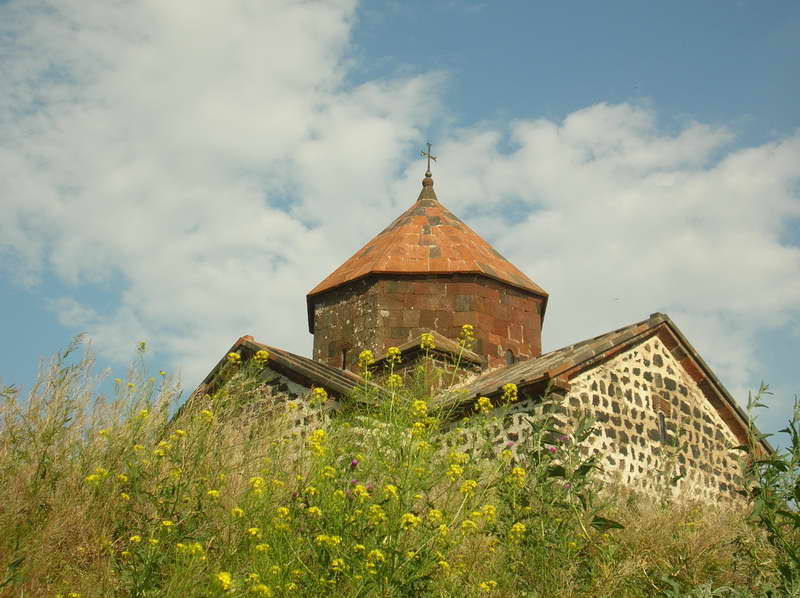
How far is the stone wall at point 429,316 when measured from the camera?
12.5m

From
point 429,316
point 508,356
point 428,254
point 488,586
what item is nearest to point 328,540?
point 488,586

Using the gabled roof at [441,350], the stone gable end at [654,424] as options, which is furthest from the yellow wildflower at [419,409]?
the gabled roof at [441,350]

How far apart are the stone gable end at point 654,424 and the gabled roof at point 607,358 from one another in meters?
0.11

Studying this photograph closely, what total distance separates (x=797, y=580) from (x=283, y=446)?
311 cm

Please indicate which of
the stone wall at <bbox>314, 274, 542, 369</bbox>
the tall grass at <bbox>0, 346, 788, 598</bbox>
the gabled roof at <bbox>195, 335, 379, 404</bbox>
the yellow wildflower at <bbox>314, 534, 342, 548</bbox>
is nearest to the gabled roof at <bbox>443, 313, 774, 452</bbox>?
the stone wall at <bbox>314, 274, 542, 369</bbox>

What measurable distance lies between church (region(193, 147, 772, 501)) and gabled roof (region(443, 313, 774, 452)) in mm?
20

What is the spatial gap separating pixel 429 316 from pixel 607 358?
11.5 feet

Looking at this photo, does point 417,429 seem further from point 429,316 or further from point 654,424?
point 429,316

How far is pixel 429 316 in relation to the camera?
12648 mm

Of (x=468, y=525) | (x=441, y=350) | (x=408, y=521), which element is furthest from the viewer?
(x=441, y=350)

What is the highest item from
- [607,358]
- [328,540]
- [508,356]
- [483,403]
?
Answer: [508,356]

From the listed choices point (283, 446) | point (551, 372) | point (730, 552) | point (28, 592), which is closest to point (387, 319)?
point (551, 372)

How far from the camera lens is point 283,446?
5.17 meters

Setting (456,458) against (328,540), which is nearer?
(328,540)
